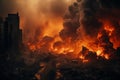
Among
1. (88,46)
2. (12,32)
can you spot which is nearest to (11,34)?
(12,32)

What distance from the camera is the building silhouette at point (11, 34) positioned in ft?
611

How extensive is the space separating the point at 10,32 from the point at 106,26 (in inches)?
2329

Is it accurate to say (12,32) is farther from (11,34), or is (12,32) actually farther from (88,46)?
(88,46)

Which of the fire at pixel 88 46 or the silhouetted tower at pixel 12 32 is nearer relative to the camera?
the fire at pixel 88 46

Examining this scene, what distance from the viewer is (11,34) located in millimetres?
189875

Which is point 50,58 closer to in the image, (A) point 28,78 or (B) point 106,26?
(A) point 28,78

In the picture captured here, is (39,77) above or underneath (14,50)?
underneath

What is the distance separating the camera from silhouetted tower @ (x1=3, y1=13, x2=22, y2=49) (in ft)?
611

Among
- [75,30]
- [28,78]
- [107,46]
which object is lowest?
[28,78]

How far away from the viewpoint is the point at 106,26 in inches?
6432

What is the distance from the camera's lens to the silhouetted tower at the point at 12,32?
611 ft

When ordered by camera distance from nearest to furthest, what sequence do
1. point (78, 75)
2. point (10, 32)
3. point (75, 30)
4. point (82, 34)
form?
Result: 1. point (78, 75)
2. point (82, 34)
3. point (75, 30)
4. point (10, 32)

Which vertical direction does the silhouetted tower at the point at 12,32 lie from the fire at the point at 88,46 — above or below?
above

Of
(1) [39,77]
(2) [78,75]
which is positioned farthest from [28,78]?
(2) [78,75]
